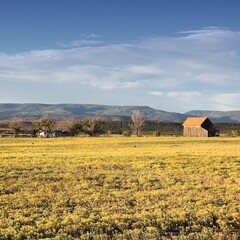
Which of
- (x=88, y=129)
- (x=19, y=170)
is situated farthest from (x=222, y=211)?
(x=88, y=129)

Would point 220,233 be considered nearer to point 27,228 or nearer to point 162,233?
point 162,233

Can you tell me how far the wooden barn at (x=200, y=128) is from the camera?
124812mm

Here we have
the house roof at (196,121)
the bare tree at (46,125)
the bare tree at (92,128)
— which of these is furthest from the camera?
the bare tree at (46,125)

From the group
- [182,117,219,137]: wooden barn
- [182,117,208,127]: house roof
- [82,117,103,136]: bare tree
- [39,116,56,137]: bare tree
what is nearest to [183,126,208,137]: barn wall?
[182,117,219,137]: wooden barn

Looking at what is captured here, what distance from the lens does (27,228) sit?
537 inches

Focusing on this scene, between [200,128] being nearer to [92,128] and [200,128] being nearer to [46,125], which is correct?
[92,128]

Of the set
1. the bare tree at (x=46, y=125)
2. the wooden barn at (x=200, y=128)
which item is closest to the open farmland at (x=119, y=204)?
the wooden barn at (x=200, y=128)

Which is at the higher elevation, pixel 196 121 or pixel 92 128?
pixel 196 121

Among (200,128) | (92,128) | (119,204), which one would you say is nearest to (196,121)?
(200,128)

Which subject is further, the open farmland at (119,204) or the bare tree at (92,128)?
the bare tree at (92,128)

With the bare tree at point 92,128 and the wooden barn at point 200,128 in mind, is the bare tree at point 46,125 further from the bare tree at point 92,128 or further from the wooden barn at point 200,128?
the wooden barn at point 200,128

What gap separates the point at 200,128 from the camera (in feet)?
414

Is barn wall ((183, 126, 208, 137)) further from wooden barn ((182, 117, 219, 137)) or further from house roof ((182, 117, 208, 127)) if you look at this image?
house roof ((182, 117, 208, 127))

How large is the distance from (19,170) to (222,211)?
18.2 metres
